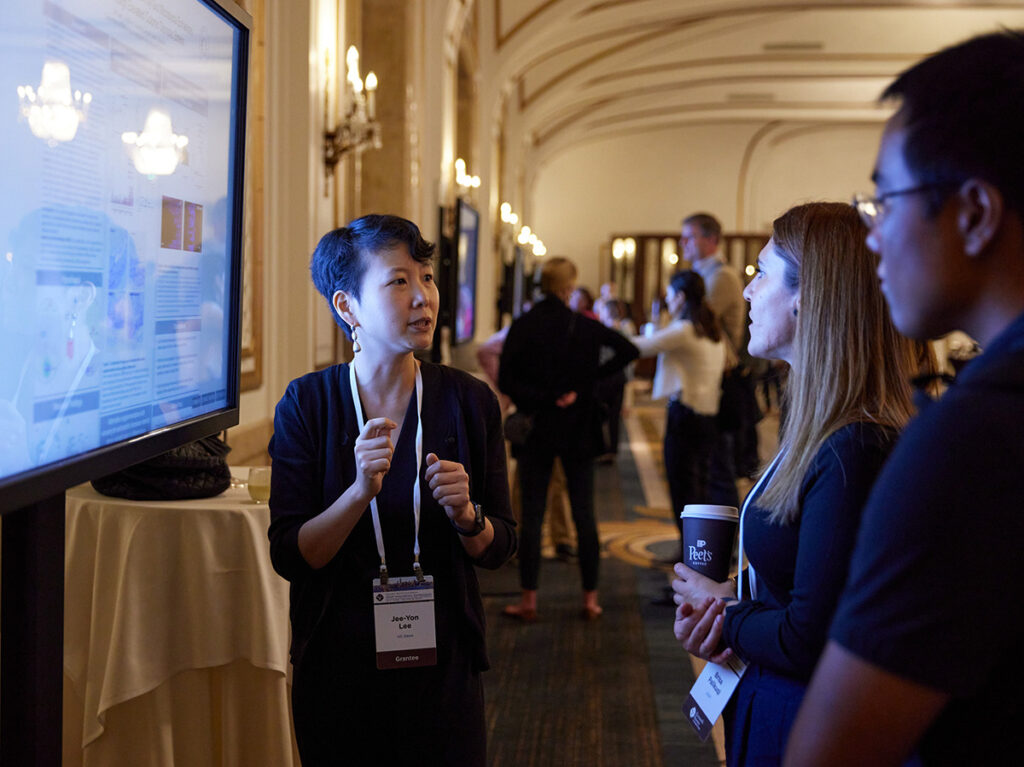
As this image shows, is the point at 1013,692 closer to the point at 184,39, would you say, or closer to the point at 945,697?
the point at 945,697

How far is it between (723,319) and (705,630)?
440cm

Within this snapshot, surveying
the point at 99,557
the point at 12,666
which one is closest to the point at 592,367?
the point at 99,557

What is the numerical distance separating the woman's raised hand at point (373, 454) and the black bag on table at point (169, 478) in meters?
0.87

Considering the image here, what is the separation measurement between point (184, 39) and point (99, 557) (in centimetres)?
123

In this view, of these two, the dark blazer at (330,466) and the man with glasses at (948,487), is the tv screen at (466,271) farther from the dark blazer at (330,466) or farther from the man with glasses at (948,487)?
the man with glasses at (948,487)

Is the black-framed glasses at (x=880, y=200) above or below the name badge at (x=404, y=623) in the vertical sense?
Answer: above

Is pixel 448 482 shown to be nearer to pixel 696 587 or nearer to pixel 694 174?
pixel 696 587

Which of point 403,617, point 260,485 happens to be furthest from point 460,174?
point 403,617

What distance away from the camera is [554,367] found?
4.73m

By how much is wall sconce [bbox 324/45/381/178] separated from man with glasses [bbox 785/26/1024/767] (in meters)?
3.89

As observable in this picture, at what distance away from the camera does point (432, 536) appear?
186cm

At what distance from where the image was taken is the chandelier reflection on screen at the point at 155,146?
167 cm

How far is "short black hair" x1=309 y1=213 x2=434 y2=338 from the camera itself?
6.21ft

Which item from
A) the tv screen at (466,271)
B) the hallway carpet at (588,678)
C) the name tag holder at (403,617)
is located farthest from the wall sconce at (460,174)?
the name tag holder at (403,617)
